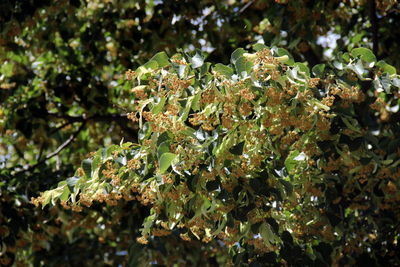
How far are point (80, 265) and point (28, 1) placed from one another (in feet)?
5.65

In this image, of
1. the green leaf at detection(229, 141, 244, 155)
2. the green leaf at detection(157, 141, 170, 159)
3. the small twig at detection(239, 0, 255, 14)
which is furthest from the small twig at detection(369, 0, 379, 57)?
the green leaf at detection(157, 141, 170, 159)

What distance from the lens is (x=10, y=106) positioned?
4180 millimetres

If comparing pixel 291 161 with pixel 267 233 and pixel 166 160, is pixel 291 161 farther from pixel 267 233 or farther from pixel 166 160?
pixel 166 160

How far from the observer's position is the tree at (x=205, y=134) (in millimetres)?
2201

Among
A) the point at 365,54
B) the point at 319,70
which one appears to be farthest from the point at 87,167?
the point at 365,54

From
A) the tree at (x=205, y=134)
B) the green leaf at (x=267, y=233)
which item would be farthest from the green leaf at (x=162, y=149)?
the green leaf at (x=267, y=233)

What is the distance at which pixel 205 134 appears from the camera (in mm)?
2217

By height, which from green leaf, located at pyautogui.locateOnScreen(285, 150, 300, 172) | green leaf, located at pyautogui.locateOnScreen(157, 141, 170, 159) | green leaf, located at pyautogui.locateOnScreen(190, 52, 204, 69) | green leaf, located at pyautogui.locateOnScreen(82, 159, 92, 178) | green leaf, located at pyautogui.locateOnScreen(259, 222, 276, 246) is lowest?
green leaf, located at pyautogui.locateOnScreen(285, 150, 300, 172)

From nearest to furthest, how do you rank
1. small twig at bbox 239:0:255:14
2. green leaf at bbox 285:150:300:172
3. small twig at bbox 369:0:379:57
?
green leaf at bbox 285:150:300:172
small twig at bbox 369:0:379:57
small twig at bbox 239:0:255:14

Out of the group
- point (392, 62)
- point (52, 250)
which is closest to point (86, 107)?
point (52, 250)

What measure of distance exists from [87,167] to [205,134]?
0.45m

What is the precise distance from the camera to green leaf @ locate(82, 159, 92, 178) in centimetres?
240

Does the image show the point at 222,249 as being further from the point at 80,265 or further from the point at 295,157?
the point at 295,157

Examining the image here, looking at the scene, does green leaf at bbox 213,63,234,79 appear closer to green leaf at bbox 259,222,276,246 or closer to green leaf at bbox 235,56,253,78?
green leaf at bbox 235,56,253,78
